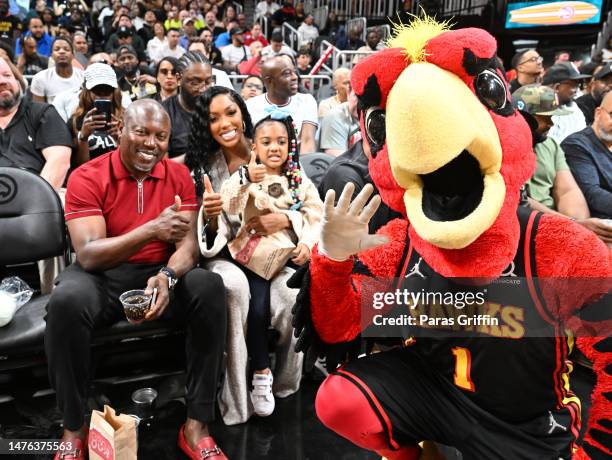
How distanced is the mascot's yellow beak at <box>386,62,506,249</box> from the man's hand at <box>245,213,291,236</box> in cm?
117

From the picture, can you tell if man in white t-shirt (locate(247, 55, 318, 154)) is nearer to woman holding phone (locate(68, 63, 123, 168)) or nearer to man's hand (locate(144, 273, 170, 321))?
woman holding phone (locate(68, 63, 123, 168))

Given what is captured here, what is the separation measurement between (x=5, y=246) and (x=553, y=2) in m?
12.4

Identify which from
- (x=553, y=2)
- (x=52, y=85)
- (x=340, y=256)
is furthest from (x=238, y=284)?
(x=553, y=2)

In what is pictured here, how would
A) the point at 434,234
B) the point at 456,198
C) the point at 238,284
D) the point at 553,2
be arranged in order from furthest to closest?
the point at 553,2, the point at 238,284, the point at 456,198, the point at 434,234

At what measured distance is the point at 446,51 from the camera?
126cm

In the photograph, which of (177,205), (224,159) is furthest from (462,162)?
(224,159)

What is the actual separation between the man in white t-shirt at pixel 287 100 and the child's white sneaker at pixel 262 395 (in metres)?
2.08

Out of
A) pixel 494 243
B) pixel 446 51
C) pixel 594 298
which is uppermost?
pixel 446 51

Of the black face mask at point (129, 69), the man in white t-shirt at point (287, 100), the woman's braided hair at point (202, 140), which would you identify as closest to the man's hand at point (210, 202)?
the woman's braided hair at point (202, 140)

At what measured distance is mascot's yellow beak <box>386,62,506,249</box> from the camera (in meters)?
1.19

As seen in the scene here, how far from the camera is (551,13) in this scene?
38.8 feet

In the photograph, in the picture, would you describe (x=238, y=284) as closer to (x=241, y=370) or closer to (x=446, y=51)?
(x=241, y=370)

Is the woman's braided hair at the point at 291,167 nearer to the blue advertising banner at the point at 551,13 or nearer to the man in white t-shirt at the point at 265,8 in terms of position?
the man in white t-shirt at the point at 265,8

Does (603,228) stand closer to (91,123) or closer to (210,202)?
(210,202)
